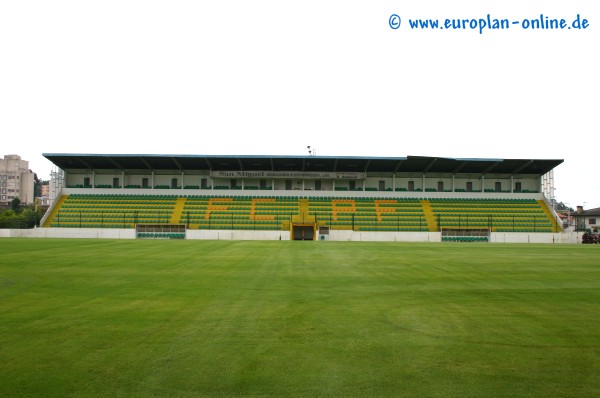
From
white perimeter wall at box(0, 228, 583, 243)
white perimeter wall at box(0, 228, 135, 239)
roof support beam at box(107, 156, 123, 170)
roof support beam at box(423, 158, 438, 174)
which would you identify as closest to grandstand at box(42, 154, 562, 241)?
roof support beam at box(107, 156, 123, 170)

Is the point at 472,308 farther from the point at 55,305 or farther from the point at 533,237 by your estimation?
the point at 533,237

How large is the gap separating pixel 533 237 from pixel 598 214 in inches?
1952

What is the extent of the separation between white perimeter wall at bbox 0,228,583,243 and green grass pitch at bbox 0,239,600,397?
3832cm

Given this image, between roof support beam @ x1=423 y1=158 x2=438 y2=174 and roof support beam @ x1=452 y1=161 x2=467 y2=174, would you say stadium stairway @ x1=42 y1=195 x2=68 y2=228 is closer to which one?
roof support beam @ x1=423 y1=158 x2=438 y2=174

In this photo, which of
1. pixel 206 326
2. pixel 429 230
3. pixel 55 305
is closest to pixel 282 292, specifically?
pixel 206 326

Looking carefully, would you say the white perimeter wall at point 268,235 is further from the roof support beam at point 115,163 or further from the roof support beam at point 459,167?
the roof support beam at point 115,163

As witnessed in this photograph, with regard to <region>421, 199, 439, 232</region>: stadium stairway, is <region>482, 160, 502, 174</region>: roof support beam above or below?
above

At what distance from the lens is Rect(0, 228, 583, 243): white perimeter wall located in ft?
171

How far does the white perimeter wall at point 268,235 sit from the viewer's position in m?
52.0

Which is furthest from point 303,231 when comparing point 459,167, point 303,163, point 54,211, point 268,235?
point 54,211


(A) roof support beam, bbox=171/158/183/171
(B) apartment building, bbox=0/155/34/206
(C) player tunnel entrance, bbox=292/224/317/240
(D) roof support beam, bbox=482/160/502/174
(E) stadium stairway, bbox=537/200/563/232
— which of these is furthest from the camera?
(B) apartment building, bbox=0/155/34/206

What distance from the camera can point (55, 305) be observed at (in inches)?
376

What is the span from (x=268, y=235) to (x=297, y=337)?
4582 centimetres

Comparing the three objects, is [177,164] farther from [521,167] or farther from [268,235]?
[521,167]
